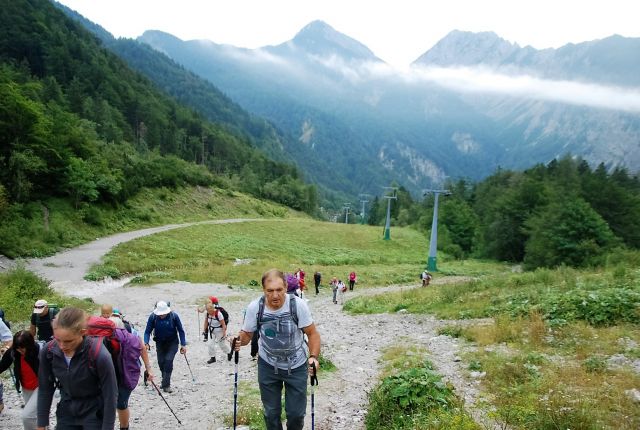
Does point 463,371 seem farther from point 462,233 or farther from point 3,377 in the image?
point 462,233

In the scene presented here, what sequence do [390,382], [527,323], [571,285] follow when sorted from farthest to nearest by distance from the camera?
[571,285]
[527,323]
[390,382]

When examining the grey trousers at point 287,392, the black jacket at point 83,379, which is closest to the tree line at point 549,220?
the grey trousers at point 287,392

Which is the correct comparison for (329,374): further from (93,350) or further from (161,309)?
(93,350)

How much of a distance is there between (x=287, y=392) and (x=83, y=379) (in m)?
2.67

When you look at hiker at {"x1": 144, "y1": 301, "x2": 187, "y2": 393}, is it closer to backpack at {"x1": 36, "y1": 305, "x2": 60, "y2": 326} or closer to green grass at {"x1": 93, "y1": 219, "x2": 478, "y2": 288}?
backpack at {"x1": 36, "y1": 305, "x2": 60, "y2": 326}

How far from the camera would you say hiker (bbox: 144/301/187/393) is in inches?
385

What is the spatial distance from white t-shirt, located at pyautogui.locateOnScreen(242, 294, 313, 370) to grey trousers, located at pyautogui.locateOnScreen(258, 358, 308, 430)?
13 centimetres

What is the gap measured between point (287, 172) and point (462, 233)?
85.8 m

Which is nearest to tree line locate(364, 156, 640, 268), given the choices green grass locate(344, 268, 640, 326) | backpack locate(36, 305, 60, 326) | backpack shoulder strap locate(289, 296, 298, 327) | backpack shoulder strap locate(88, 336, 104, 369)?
green grass locate(344, 268, 640, 326)

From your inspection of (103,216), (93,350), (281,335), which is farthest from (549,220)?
(93,350)

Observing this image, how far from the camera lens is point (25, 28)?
112312 mm

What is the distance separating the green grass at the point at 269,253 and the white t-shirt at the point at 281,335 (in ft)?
96.0

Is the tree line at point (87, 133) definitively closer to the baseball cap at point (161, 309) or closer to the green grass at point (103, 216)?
the green grass at point (103, 216)

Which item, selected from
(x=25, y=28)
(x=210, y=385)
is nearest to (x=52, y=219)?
(x=210, y=385)
